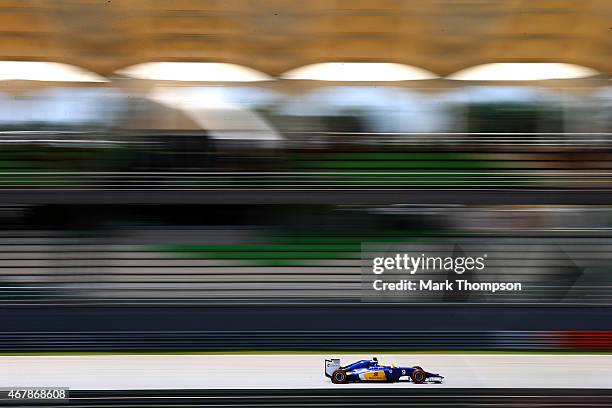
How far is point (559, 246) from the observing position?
230cm

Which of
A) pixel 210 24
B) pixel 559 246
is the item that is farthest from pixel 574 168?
pixel 210 24

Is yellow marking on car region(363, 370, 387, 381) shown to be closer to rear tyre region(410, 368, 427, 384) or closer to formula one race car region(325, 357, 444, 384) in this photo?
formula one race car region(325, 357, 444, 384)

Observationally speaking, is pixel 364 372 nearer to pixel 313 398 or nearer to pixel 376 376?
pixel 376 376

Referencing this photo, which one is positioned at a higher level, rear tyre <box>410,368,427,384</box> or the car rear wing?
the car rear wing

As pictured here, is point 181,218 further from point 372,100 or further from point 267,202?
point 372,100

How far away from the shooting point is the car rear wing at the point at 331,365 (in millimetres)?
2344

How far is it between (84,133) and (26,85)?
30 cm

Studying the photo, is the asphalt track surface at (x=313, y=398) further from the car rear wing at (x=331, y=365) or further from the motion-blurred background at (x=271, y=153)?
the motion-blurred background at (x=271, y=153)

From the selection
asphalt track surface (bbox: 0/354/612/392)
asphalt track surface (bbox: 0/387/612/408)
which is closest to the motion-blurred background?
asphalt track surface (bbox: 0/354/612/392)

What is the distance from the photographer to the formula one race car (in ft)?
7.67

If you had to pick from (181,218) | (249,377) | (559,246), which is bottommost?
(249,377)

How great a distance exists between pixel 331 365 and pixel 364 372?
5.4 inches

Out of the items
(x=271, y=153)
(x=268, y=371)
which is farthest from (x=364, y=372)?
(x=271, y=153)

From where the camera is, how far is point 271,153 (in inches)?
89.4
